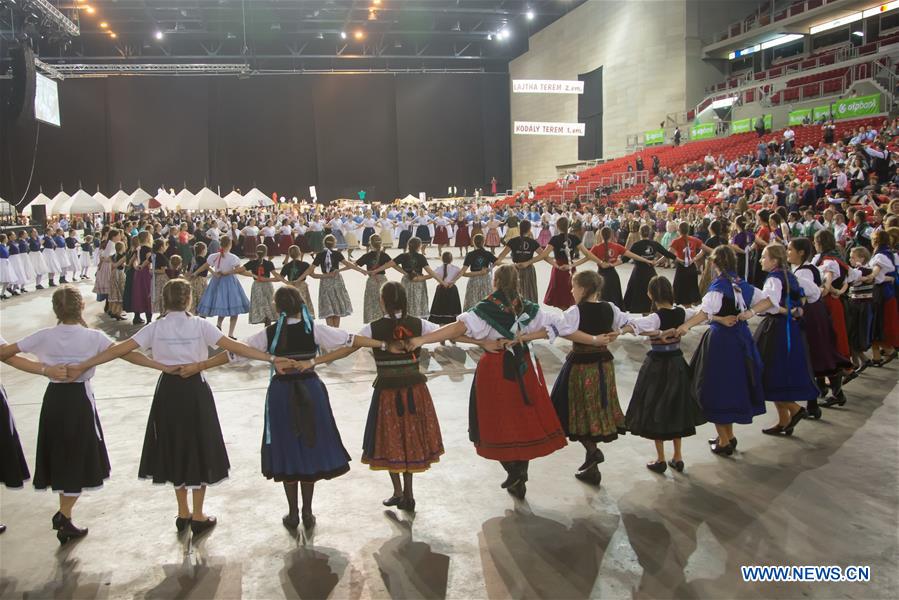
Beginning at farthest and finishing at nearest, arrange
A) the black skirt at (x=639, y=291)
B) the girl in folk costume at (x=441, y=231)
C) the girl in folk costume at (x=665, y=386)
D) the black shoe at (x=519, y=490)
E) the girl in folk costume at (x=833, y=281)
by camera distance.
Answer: the girl in folk costume at (x=441, y=231) → the black skirt at (x=639, y=291) → the girl in folk costume at (x=833, y=281) → the girl in folk costume at (x=665, y=386) → the black shoe at (x=519, y=490)

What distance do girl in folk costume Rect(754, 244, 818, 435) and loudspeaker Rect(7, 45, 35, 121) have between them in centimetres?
1645

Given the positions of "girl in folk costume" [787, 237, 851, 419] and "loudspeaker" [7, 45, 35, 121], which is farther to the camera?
"loudspeaker" [7, 45, 35, 121]

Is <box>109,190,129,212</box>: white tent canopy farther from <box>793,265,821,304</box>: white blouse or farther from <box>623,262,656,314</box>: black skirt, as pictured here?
<box>793,265,821,304</box>: white blouse

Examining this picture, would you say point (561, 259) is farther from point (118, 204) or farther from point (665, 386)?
point (118, 204)

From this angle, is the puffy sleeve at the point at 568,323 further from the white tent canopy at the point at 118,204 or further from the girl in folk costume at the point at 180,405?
the white tent canopy at the point at 118,204

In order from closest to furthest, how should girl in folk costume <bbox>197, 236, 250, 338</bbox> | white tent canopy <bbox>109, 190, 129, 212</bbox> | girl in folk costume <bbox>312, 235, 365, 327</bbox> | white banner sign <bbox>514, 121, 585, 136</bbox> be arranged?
girl in folk costume <bbox>312, 235, 365, 327</bbox>
girl in folk costume <bbox>197, 236, 250, 338</bbox>
white banner sign <bbox>514, 121, 585, 136</bbox>
white tent canopy <bbox>109, 190, 129, 212</bbox>

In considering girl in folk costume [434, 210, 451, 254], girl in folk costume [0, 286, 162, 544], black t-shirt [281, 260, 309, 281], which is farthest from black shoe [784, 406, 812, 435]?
girl in folk costume [434, 210, 451, 254]

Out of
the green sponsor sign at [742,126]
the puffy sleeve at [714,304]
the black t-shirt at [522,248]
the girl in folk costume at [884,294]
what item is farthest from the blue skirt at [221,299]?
the green sponsor sign at [742,126]

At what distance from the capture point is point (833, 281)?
6.11 metres

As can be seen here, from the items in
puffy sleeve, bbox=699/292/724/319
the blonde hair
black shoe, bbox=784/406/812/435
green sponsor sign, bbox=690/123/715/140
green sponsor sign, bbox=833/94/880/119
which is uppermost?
green sponsor sign, bbox=690/123/715/140

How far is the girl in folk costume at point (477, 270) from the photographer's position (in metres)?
8.28

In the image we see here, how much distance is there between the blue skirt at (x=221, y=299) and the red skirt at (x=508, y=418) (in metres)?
6.22

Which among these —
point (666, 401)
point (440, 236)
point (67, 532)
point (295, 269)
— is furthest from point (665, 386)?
point (440, 236)

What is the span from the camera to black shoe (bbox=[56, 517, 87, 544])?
12.4 feet
